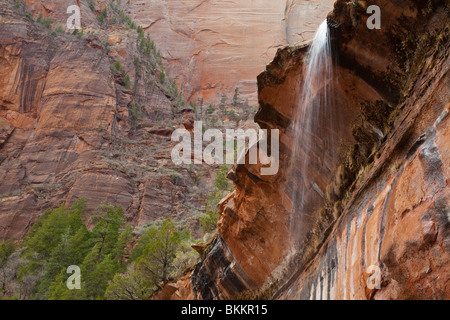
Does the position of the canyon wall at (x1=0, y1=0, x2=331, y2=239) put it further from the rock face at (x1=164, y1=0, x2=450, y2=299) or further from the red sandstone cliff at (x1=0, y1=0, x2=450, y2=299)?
the rock face at (x1=164, y1=0, x2=450, y2=299)

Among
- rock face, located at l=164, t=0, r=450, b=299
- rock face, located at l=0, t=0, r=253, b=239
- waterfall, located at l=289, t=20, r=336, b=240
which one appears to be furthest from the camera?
rock face, located at l=0, t=0, r=253, b=239

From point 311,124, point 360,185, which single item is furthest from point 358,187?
point 311,124

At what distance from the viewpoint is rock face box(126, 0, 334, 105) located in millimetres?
80188

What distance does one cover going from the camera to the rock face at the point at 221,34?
80188 millimetres

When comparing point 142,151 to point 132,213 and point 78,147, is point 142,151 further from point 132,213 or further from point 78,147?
point 132,213

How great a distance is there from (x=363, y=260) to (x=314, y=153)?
4198mm

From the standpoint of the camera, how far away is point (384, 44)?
786 centimetres

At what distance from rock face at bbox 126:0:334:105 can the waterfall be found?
222 feet

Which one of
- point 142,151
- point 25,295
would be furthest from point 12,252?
point 142,151

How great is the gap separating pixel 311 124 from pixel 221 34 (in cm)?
8158

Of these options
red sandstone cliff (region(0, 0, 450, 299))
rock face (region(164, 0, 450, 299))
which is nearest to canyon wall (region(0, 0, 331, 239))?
red sandstone cliff (region(0, 0, 450, 299))

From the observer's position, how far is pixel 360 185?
293 inches

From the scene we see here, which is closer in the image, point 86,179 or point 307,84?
point 307,84

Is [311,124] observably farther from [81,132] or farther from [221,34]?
[221,34]
